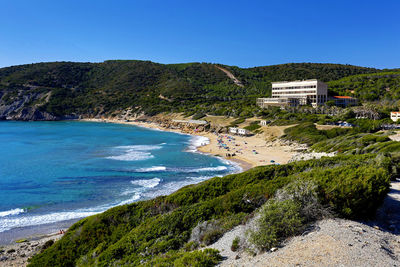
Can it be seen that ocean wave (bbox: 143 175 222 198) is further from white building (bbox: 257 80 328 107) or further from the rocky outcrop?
the rocky outcrop

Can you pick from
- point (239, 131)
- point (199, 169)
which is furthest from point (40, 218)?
point (239, 131)

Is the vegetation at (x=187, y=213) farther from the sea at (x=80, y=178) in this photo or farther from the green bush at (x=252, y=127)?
the green bush at (x=252, y=127)

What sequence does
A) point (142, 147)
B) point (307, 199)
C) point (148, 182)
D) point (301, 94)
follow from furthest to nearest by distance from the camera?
1. point (301, 94)
2. point (142, 147)
3. point (148, 182)
4. point (307, 199)

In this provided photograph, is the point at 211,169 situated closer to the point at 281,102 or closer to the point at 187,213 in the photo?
the point at 187,213

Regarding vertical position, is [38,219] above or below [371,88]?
below

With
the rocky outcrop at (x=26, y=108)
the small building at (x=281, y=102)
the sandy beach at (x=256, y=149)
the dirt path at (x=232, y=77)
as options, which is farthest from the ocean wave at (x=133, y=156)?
the dirt path at (x=232, y=77)

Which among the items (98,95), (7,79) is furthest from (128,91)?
(7,79)

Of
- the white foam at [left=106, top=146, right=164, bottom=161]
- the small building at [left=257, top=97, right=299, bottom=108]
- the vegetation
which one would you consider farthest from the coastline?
the small building at [left=257, top=97, right=299, bottom=108]
